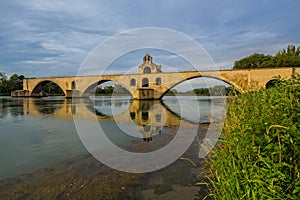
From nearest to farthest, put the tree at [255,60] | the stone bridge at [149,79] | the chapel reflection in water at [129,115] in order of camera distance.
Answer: the chapel reflection in water at [129,115]
the stone bridge at [149,79]
the tree at [255,60]

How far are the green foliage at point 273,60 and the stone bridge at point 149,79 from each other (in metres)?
17.2

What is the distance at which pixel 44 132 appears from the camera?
35.9ft

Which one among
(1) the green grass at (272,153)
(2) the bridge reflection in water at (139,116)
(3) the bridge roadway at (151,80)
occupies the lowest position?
(2) the bridge reflection in water at (139,116)

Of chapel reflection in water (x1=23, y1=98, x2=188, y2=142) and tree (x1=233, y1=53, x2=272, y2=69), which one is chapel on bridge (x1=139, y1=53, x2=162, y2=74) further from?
chapel reflection in water (x1=23, y1=98, x2=188, y2=142)

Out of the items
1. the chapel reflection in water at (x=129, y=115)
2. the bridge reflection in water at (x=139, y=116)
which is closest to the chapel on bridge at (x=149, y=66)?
the chapel reflection in water at (x=129, y=115)

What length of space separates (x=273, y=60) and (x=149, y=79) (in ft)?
109

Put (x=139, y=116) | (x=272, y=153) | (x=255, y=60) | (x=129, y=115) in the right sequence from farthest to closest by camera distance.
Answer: (x=255, y=60) < (x=129, y=115) < (x=139, y=116) < (x=272, y=153)

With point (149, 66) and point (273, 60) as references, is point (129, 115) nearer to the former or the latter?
point (273, 60)

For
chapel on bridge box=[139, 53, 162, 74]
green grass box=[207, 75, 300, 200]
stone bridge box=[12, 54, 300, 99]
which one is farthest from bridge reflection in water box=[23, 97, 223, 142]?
chapel on bridge box=[139, 53, 162, 74]

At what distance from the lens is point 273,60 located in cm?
5000

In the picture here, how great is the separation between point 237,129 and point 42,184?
15.2ft

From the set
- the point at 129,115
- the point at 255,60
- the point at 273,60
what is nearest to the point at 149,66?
the point at 255,60

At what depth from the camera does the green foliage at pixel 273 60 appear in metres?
47.7

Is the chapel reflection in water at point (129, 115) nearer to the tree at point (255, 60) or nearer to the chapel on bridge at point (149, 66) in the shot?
the tree at point (255, 60)
